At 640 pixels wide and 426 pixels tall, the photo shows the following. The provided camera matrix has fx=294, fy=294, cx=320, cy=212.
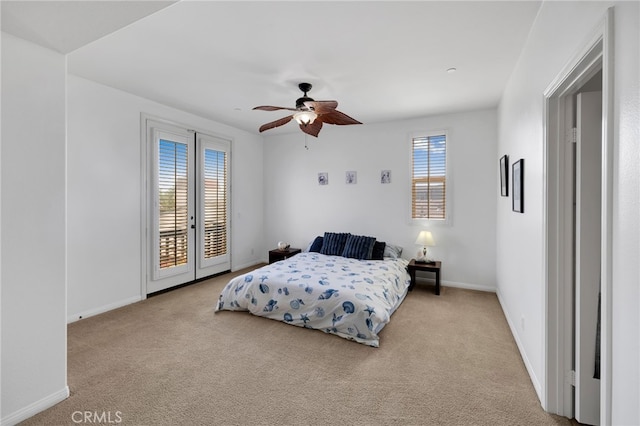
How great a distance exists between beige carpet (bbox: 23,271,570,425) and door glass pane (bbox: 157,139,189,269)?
3.69 ft

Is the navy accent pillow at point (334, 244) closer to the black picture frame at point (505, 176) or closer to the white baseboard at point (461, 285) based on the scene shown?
the white baseboard at point (461, 285)

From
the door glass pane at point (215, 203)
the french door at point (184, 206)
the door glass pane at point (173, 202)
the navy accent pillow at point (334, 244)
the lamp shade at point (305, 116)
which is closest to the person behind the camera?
the lamp shade at point (305, 116)

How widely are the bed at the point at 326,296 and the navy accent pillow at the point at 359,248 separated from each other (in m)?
0.41

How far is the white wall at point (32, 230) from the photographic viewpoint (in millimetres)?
1767

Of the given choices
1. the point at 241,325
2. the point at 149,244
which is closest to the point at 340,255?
the point at 241,325

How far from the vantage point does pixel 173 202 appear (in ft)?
→ 14.5

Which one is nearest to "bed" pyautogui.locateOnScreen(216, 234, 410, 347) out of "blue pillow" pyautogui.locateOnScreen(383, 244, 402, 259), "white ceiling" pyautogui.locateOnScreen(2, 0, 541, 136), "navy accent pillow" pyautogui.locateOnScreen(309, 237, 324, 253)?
"blue pillow" pyautogui.locateOnScreen(383, 244, 402, 259)

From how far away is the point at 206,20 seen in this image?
2193 mm

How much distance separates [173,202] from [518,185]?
4.35 m

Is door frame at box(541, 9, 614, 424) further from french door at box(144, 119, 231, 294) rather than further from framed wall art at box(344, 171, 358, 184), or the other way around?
french door at box(144, 119, 231, 294)

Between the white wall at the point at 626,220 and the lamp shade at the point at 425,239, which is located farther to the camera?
the lamp shade at the point at 425,239

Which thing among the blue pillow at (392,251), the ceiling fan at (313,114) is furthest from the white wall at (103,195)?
the blue pillow at (392,251)

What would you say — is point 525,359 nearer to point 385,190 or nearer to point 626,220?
point 626,220

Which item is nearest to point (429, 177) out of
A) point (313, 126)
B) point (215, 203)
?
point (313, 126)
